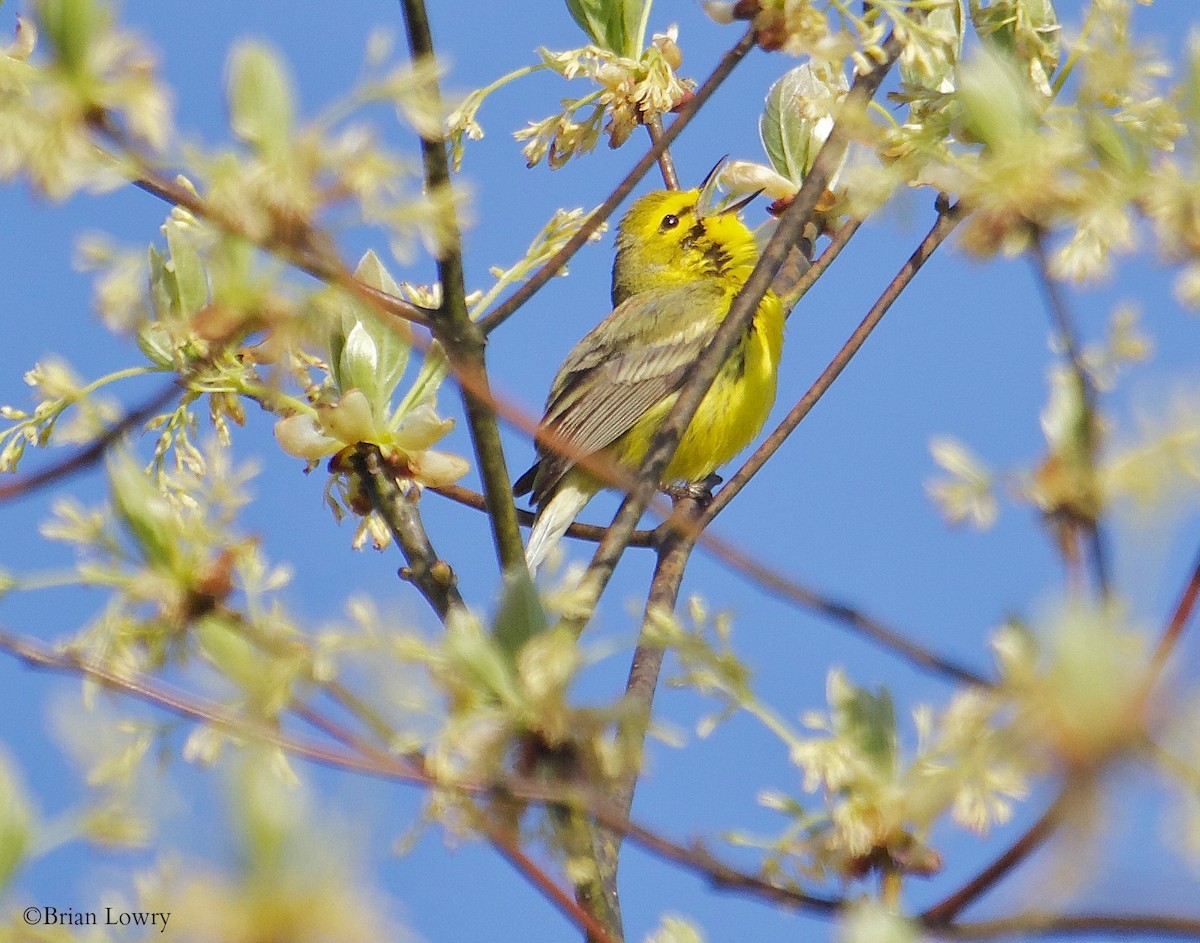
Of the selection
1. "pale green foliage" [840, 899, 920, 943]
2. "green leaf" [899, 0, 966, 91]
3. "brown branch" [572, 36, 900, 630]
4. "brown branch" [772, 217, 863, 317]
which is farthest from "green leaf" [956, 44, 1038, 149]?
"brown branch" [772, 217, 863, 317]

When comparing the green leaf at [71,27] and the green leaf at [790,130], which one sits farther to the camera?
the green leaf at [790,130]

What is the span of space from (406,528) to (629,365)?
3649 mm

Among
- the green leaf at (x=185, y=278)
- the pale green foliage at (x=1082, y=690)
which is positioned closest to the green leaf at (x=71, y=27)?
the pale green foliage at (x=1082, y=690)

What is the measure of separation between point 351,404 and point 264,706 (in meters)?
1.28

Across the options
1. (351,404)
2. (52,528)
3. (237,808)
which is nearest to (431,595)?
(351,404)

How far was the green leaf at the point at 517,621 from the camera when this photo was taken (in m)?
1.32

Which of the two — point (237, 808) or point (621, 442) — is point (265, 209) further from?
point (621, 442)

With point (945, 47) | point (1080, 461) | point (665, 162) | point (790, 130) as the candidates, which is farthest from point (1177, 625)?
point (665, 162)

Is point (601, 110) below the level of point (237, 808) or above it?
above

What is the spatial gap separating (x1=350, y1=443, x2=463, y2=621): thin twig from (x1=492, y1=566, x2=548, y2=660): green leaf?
1.23 meters

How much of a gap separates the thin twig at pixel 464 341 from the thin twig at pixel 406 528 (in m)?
0.35

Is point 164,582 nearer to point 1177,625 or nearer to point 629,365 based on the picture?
point 1177,625

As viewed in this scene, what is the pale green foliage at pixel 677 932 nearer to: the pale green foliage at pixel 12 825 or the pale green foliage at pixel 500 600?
the pale green foliage at pixel 500 600

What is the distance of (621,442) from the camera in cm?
605
